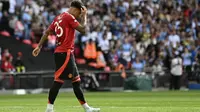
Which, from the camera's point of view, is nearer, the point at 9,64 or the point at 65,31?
the point at 65,31

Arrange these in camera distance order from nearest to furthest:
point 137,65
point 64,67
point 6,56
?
point 64,67 → point 6,56 → point 137,65

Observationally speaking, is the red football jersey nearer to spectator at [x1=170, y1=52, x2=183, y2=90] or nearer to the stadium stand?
the stadium stand

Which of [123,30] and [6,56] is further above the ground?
[123,30]

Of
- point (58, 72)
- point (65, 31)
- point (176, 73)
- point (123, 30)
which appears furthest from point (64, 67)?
point (123, 30)

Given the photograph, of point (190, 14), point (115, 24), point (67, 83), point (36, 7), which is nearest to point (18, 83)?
point (67, 83)

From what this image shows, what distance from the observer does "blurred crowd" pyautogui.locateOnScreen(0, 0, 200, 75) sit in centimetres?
3488

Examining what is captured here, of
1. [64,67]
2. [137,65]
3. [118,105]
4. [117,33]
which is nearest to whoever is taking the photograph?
[64,67]

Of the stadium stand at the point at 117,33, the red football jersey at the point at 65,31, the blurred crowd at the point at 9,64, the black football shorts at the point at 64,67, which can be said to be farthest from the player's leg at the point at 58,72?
the stadium stand at the point at 117,33

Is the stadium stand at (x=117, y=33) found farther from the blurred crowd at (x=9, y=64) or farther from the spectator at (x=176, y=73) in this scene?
the blurred crowd at (x=9, y=64)

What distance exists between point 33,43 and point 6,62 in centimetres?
219

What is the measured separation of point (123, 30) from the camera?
37938 millimetres

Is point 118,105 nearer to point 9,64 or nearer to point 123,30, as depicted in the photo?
point 9,64

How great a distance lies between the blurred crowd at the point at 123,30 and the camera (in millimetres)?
34875

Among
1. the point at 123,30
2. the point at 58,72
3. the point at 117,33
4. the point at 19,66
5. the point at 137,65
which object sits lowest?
the point at 137,65
